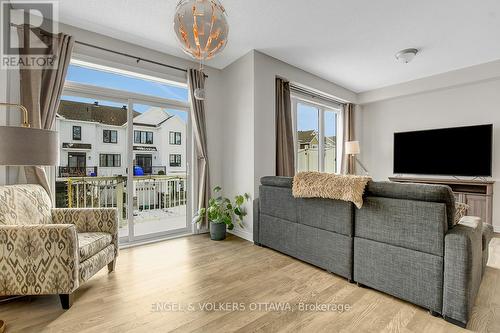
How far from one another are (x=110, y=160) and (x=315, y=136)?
3668mm

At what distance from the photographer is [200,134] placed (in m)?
3.56

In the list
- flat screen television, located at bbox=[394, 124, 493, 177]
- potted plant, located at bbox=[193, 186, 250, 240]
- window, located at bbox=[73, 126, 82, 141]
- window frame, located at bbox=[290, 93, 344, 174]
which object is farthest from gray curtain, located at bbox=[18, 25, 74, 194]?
flat screen television, located at bbox=[394, 124, 493, 177]

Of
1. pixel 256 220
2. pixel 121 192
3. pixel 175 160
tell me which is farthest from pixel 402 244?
Result: pixel 121 192

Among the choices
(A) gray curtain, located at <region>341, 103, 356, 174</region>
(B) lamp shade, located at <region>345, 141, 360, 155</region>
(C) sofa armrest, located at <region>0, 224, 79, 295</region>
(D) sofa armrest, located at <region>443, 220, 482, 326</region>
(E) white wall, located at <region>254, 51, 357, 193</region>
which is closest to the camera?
(D) sofa armrest, located at <region>443, 220, 482, 326</region>

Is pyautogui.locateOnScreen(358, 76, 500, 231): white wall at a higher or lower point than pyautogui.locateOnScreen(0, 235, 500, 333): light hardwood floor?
higher

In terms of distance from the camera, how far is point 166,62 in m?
3.38

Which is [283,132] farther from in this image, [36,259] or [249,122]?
[36,259]

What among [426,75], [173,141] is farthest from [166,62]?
[426,75]

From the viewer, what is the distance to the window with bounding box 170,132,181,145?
11.7 ft

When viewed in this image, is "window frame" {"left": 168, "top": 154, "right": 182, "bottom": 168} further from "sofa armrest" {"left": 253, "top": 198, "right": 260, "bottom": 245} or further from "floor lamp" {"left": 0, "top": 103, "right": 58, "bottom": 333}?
"floor lamp" {"left": 0, "top": 103, "right": 58, "bottom": 333}

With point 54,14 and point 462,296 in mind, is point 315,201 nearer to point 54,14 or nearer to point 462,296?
point 462,296

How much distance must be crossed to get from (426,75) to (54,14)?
546 centimetres

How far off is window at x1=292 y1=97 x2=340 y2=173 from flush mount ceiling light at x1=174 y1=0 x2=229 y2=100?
307 cm

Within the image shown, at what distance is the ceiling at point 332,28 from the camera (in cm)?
240
